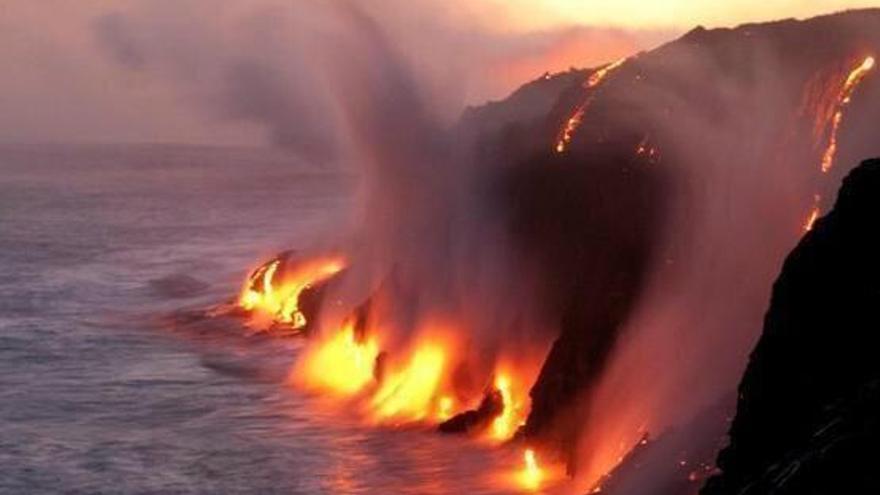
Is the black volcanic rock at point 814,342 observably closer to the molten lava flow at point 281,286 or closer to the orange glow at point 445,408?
the orange glow at point 445,408

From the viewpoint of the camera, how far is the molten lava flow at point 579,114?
38.1m

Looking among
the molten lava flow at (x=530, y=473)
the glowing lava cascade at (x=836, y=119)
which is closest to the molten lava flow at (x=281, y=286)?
the molten lava flow at (x=530, y=473)

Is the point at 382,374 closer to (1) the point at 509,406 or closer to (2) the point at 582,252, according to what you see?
(1) the point at 509,406

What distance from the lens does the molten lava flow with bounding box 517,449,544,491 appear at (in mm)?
28172

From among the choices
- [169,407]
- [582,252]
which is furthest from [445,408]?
[169,407]

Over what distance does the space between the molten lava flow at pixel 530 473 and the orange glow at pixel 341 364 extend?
1007cm

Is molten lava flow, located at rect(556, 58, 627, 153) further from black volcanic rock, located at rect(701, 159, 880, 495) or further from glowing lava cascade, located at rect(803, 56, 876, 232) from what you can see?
black volcanic rock, located at rect(701, 159, 880, 495)

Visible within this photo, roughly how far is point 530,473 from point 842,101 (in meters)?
10.4

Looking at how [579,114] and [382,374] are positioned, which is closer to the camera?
[579,114]

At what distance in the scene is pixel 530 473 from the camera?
95.0 feet

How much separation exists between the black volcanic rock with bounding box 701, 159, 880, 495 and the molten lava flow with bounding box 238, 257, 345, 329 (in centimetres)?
3810

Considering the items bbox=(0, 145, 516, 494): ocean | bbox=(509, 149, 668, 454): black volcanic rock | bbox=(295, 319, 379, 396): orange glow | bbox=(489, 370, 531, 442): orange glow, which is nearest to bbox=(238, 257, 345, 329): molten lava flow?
bbox=(0, 145, 516, 494): ocean

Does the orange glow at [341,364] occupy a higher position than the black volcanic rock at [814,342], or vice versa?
the orange glow at [341,364]

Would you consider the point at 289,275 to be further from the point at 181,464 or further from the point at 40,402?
the point at 181,464
